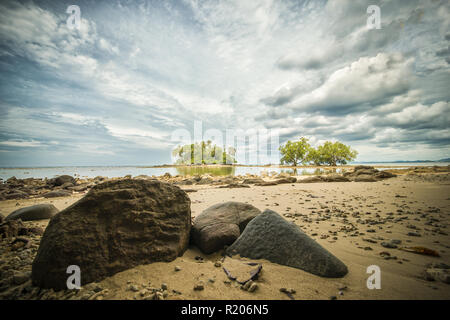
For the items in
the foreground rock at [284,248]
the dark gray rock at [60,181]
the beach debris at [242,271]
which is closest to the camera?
the beach debris at [242,271]

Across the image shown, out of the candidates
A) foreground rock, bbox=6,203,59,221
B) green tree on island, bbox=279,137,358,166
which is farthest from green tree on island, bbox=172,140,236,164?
foreground rock, bbox=6,203,59,221

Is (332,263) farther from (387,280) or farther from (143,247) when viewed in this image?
(143,247)

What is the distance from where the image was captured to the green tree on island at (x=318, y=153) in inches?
2373

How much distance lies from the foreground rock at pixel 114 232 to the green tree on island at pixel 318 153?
204ft

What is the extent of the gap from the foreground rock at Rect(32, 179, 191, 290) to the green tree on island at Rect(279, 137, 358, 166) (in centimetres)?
6209

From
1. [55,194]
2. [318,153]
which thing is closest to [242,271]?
[55,194]

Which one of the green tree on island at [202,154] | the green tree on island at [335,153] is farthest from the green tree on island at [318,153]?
the green tree on island at [202,154]

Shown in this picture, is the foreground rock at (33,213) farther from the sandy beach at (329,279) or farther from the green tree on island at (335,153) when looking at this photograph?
the green tree on island at (335,153)

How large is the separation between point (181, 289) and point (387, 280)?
8.58ft

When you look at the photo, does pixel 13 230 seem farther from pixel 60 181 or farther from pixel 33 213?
pixel 60 181

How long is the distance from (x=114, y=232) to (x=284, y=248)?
2.70 meters

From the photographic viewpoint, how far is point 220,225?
383 cm
